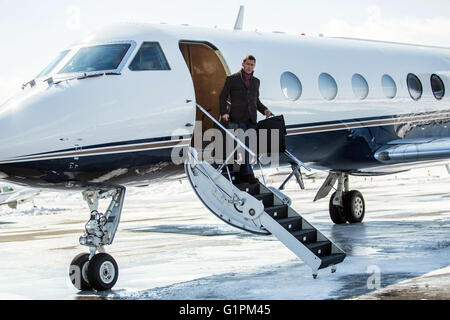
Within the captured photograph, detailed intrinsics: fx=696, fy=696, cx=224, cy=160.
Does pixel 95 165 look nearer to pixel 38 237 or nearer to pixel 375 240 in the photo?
pixel 375 240

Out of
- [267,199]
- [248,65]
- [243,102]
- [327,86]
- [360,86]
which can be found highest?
[360,86]

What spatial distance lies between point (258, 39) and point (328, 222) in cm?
695

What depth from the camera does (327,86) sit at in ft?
41.9

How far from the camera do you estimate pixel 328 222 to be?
1767 cm

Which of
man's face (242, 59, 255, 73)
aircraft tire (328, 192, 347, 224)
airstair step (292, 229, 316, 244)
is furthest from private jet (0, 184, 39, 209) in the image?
airstair step (292, 229, 316, 244)

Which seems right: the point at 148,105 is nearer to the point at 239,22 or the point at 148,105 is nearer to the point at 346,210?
the point at 239,22

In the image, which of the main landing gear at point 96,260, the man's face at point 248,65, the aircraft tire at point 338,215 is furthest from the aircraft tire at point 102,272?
the aircraft tire at point 338,215

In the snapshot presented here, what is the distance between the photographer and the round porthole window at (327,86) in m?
12.6

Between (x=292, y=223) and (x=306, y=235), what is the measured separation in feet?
0.82

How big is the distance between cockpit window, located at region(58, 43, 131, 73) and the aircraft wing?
5877 mm

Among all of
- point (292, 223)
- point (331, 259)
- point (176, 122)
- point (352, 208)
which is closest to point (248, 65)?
point (176, 122)

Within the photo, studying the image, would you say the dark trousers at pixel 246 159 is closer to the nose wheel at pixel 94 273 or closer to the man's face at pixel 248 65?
the man's face at pixel 248 65

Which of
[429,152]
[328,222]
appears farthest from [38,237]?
[429,152]
